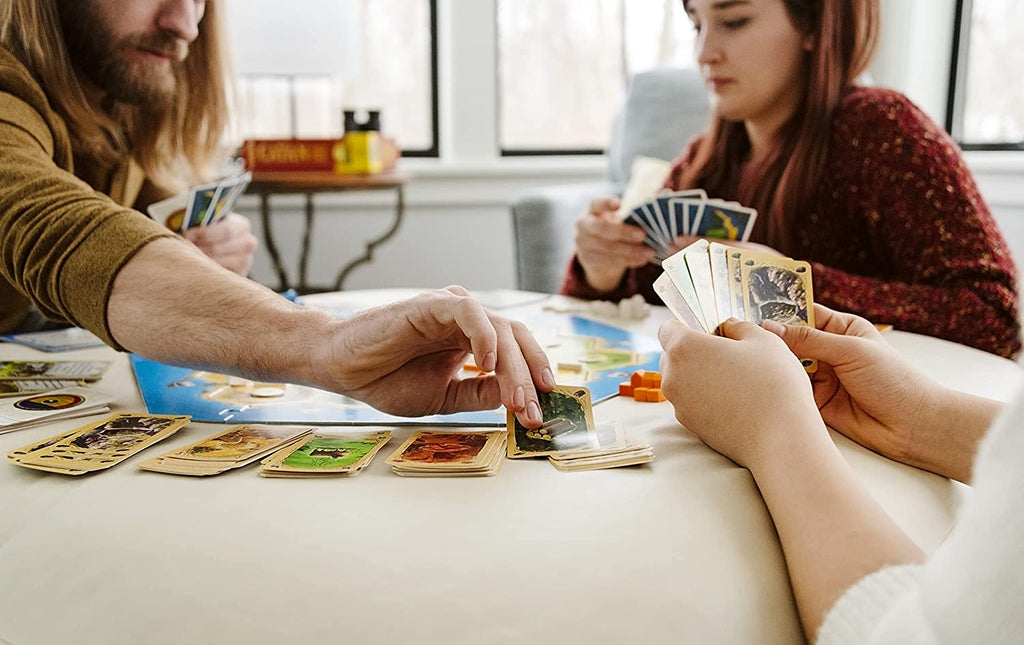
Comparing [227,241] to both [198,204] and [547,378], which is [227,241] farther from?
[547,378]

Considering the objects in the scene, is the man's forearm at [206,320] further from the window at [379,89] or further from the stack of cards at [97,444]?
the window at [379,89]

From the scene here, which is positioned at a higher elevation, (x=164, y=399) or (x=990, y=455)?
(x=990, y=455)

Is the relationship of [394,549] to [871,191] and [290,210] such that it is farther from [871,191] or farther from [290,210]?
[290,210]

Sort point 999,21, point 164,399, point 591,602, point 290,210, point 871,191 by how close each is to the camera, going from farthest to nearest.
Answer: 1. point 290,210
2. point 999,21
3. point 871,191
4. point 164,399
5. point 591,602

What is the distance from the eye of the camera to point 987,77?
324 cm

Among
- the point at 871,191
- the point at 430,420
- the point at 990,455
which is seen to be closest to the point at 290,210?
the point at 871,191

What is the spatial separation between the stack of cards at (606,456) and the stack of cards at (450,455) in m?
0.06

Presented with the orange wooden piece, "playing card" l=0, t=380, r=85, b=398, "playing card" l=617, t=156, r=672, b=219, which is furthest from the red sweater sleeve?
"playing card" l=0, t=380, r=85, b=398

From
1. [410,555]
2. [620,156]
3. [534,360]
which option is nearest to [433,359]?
[534,360]

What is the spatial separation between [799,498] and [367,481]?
365 mm

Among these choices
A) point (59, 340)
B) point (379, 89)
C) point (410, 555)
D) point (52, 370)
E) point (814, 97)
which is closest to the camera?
point (410, 555)

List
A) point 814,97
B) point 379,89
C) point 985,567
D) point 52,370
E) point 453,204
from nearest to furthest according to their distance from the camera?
point 985,567
point 52,370
point 814,97
point 453,204
point 379,89

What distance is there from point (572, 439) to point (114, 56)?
49.7 inches

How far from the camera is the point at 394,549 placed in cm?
65
